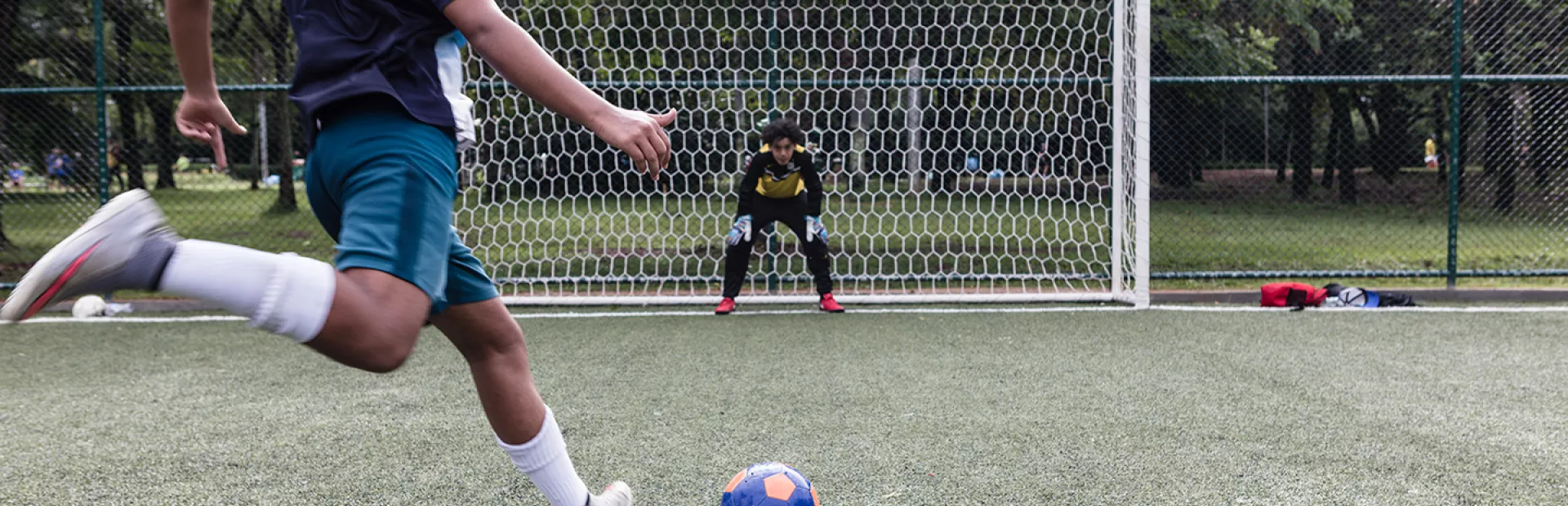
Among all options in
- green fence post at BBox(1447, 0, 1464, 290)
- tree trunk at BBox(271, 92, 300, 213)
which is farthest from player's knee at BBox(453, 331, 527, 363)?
tree trunk at BBox(271, 92, 300, 213)

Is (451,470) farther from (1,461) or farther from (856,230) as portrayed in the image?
(856,230)

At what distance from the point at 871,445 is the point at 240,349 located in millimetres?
3675

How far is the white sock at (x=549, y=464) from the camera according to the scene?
7.45 feet

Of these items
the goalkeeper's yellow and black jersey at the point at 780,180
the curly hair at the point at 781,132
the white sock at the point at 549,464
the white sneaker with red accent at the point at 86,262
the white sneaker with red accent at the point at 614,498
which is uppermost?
the white sneaker with red accent at the point at 86,262

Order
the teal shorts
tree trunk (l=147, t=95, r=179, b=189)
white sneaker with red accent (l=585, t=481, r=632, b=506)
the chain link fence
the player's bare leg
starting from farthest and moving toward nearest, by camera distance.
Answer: tree trunk (l=147, t=95, r=179, b=189), the chain link fence, white sneaker with red accent (l=585, t=481, r=632, b=506), the player's bare leg, the teal shorts

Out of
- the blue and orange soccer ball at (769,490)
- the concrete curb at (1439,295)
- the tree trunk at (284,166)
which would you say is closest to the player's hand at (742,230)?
the concrete curb at (1439,295)

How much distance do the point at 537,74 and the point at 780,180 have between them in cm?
540

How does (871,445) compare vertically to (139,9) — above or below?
below

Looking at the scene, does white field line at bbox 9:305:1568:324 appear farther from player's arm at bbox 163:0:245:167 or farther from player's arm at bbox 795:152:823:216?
player's arm at bbox 163:0:245:167

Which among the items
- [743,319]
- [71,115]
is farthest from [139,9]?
[743,319]

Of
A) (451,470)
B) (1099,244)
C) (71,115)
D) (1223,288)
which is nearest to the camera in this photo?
(451,470)

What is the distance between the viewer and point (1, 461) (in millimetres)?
3275

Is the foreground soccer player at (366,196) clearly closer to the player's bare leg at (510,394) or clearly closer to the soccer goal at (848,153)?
the player's bare leg at (510,394)

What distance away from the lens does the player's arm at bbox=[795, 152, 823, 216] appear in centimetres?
711
